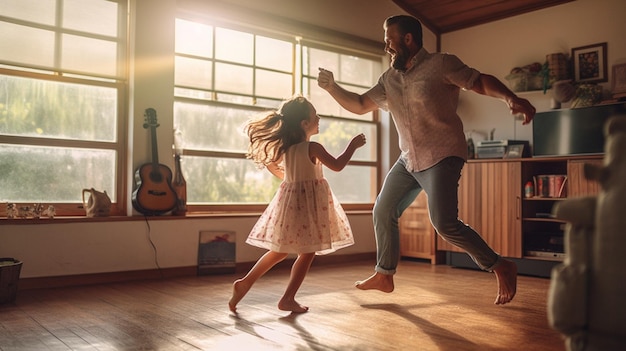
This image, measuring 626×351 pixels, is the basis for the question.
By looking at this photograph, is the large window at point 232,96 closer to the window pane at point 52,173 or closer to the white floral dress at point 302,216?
the window pane at point 52,173

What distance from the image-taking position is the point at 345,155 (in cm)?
264

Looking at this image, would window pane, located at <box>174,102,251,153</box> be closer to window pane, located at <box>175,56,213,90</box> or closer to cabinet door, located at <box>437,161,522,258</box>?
window pane, located at <box>175,56,213,90</box>

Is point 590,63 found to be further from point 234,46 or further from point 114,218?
point 114,218

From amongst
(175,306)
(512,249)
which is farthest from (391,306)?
(512,249)

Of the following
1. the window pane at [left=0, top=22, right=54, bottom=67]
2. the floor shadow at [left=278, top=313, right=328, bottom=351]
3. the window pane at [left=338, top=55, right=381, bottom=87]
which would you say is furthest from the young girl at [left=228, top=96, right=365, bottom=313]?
the window pane at [left=338, top=55, right=381, bottom=87]

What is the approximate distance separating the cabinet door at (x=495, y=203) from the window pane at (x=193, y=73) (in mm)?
2317

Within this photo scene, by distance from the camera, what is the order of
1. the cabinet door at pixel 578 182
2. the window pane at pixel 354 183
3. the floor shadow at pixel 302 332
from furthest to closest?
the window pane at pixel 354 183 → the cabinet door at pixel 578 182 → the floor shadow at pixel 302 332

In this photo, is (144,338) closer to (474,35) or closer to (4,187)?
(4,187)

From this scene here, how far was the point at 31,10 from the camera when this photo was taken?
3.66m

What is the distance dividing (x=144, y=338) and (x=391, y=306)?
4.01 feet

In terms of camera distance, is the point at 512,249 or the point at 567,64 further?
the point at 567,64

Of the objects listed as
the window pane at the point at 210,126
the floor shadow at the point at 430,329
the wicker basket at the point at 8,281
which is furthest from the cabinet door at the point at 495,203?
the wicker basket at the point at 8,281

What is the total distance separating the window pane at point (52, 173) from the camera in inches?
139

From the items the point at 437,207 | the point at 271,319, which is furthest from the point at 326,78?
the point at 271,319
